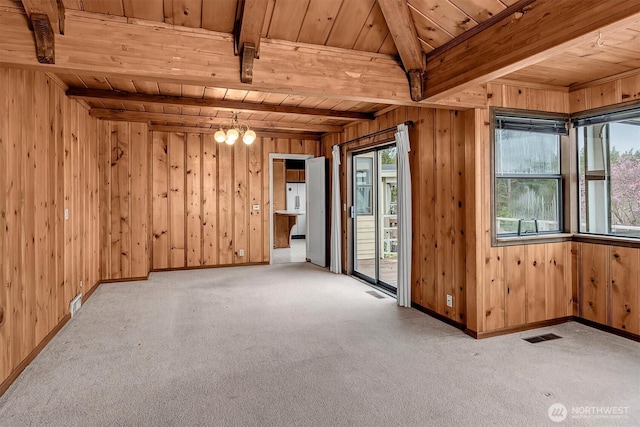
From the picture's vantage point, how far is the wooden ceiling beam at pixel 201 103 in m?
4.21

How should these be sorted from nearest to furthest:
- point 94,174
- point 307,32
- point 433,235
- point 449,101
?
point 307,32, point 449,101, point 433,235, point 94,174

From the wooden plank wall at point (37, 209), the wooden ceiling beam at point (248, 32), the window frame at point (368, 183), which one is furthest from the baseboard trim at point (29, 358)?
the window frame at point (368, 183)

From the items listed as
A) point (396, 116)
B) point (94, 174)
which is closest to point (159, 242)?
point (94, 174)

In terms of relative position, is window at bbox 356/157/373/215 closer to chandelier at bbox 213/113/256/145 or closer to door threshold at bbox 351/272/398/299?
door threshold at bbox 351/272/398/299

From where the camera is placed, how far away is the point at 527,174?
389cm

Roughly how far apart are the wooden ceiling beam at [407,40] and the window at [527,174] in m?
0.98

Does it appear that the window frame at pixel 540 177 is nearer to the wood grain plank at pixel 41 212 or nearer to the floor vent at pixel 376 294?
the floor vent at pixel 376 294

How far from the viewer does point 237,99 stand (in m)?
4.68

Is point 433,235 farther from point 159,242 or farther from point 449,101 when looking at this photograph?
point 159,242

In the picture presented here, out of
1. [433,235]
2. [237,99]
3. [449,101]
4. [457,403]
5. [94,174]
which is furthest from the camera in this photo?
[94,174]

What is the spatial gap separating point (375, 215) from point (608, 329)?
2951mm

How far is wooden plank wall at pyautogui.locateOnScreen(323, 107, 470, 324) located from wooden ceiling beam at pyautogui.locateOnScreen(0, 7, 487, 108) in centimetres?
70

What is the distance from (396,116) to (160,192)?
4.21 meters

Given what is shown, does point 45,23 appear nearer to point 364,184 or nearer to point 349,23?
point 349,23
